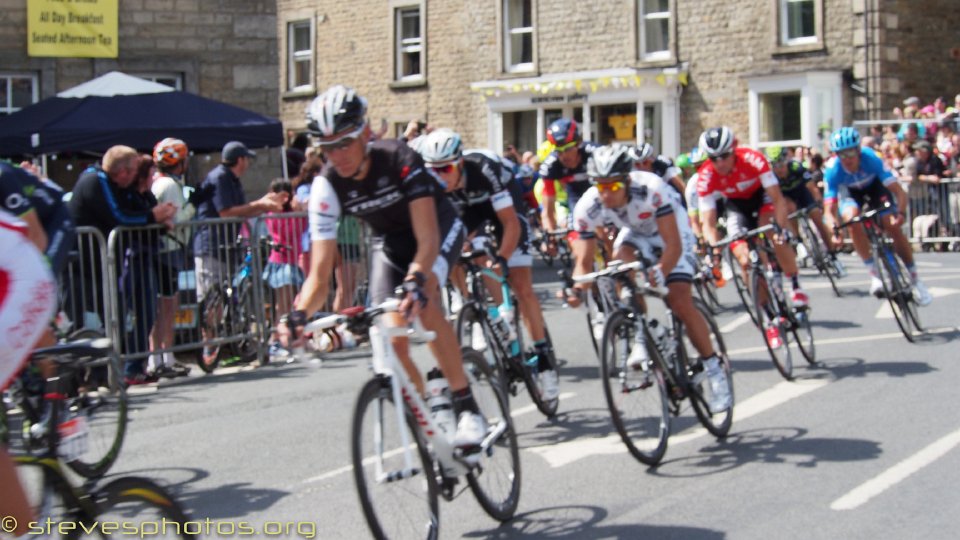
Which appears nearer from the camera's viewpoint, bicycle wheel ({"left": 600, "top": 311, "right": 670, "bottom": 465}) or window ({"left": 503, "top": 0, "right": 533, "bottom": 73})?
bicycle wheel ({"left": 600, "top": 311, "right": 670, "bottom": 465})

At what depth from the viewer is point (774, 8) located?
32812 millimetres

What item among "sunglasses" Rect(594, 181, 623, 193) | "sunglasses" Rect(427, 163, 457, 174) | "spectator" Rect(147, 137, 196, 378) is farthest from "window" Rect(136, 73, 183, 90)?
"sunglasses" Rect(594, 181, 623, 193)

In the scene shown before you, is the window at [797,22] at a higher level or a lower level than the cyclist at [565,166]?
higher

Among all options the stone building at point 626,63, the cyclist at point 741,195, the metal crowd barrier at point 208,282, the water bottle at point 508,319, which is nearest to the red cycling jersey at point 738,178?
the cyclist at point 741,195

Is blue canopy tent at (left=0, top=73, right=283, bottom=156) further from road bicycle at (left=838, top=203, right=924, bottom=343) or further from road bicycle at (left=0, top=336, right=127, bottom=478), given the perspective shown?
road bicycle at (left=0, top=336, right=127, bottom=478)

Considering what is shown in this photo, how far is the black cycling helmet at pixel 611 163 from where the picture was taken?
8.54m

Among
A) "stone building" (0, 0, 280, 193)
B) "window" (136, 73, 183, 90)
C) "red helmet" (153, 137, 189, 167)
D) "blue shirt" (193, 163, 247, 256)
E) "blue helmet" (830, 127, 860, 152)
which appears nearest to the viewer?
"blue helmet" (830, 127, 860, 152)

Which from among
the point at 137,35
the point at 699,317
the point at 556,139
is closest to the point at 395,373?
the point at 699,317

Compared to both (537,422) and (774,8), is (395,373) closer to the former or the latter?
(537,422)

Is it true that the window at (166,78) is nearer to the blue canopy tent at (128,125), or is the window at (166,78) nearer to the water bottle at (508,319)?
the blue canopy tent at (128,125)

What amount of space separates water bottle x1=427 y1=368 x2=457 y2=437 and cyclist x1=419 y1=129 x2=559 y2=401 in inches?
125

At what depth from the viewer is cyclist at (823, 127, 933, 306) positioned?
1300cm

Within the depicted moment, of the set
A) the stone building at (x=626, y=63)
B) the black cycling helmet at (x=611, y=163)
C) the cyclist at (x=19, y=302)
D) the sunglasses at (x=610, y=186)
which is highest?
the stone building at (x=626, y=63)

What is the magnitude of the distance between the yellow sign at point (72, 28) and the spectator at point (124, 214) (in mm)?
10214
